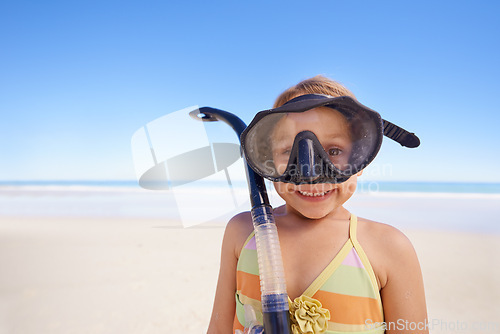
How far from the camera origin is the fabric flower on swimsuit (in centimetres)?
108

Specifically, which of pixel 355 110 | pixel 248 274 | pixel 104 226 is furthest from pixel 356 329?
pixel 104 226

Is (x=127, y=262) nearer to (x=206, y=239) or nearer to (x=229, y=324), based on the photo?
(x=206, y=239)

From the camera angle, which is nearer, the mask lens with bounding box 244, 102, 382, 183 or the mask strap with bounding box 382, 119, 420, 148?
the mask lens with bounding box 244, 102, 382, 183

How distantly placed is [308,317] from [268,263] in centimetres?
21

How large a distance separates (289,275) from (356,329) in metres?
0.29

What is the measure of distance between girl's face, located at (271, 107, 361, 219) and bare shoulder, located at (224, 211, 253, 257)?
0.77 ft

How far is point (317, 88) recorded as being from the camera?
137 centimetres

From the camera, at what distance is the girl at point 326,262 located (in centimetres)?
115

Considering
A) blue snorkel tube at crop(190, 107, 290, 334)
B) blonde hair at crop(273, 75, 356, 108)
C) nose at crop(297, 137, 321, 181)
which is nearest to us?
blue snorkel tube at crop(190, 107, 290, 334)

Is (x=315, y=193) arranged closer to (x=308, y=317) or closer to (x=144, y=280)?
(x=308, y=317)

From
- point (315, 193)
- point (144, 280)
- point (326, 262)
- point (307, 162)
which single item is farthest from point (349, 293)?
point (144, 280)

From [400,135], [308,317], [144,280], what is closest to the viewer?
[308,317]

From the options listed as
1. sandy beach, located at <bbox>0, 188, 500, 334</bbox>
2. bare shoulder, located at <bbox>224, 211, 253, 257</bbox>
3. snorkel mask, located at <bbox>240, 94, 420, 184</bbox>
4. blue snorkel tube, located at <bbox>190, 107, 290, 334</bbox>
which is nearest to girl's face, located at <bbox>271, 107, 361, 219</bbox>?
snorkel mask, located at <bbox>240, 94, 420, 184</bbox>

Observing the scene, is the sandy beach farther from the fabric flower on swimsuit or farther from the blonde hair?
the blonde hair
